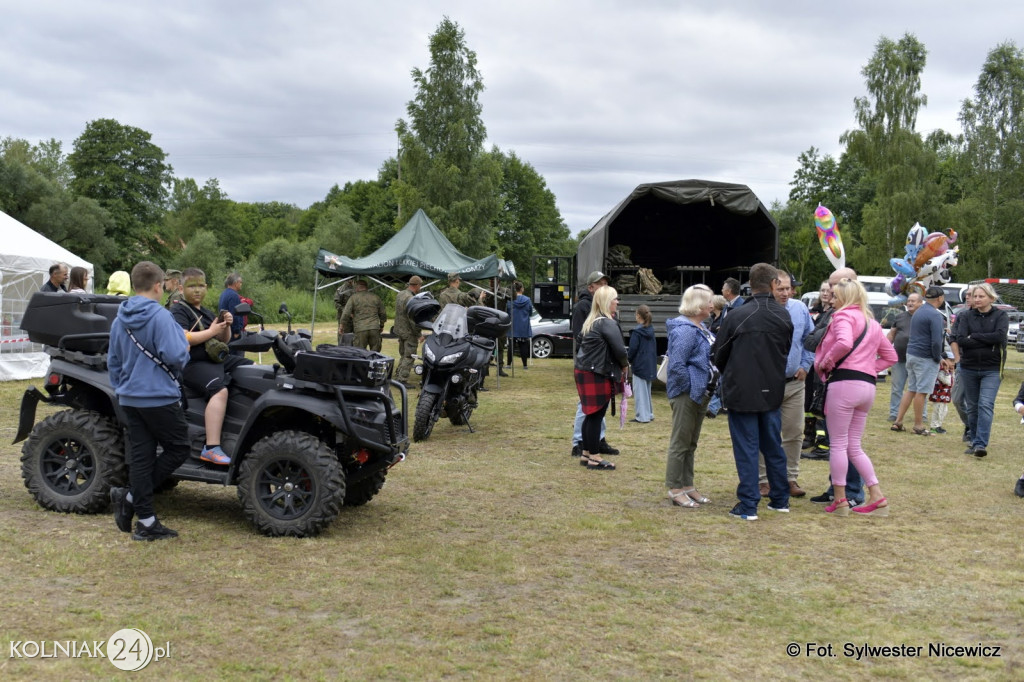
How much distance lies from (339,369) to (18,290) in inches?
490

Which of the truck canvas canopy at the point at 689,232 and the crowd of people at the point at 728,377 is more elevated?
the truck canvas canopy at the point at 689,232

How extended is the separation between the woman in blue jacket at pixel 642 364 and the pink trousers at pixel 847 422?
192 inches

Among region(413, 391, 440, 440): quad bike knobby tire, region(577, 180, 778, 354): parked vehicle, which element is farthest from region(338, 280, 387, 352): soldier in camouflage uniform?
region(413, 391, 440, 440): quad bike knobby tire

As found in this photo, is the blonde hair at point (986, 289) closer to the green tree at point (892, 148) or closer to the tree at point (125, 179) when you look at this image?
the green tree at point (892, 148)

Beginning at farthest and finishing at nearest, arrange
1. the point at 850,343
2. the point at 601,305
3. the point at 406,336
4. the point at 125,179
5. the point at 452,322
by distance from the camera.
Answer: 1. the point at 125,179
2. the point at 406,336
3. the point at 452,322
4. the point at 601,305
5. the point at 850,343

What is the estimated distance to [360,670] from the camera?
356 cm

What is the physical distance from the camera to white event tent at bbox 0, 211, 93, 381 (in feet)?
47.5

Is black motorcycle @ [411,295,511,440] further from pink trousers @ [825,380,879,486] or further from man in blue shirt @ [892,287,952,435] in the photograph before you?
man in blue shirt @ [892,287,952,435]

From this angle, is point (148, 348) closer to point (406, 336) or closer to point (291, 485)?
point (291, 485)

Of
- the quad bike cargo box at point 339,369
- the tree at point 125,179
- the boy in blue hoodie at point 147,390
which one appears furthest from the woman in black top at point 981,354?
the tree at point 125,179

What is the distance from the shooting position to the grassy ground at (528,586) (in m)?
3.74

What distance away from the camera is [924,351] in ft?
34.3

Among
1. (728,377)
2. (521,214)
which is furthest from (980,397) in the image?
(521,214)

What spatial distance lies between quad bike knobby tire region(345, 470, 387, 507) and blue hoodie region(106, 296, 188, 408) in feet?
5.33
